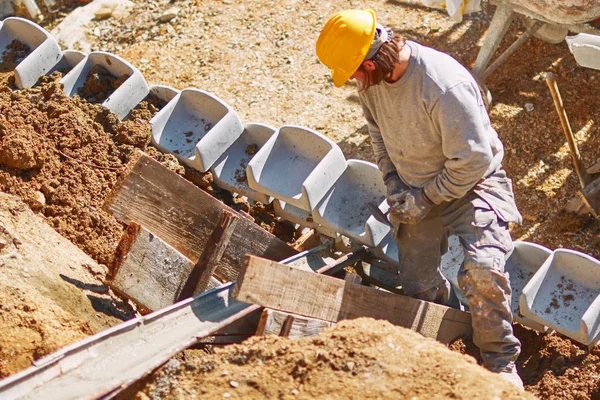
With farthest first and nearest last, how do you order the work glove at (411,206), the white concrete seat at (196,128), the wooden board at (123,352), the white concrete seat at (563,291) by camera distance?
the white concrete seat at (196,128)
the white concrete seat at (563,291)
the work glove at (411,206)
the wooden board at (123,352)

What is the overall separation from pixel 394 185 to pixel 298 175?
979 mm

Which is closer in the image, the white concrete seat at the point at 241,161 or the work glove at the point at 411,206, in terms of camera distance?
the work glove at the point at 411,206

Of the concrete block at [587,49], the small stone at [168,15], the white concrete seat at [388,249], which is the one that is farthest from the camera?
the small stone at [168,15]

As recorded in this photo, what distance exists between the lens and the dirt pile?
3.34 meters

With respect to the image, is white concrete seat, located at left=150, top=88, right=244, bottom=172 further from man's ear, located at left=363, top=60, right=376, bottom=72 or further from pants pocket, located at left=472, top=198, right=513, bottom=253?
pants pocket, located at left=472, top=198, right=513, bottom=253

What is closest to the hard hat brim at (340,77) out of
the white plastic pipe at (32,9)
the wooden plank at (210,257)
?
the wooden plank at (210,257)

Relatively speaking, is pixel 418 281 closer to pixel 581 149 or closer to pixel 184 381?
pixel 184 381

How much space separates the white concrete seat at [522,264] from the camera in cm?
487

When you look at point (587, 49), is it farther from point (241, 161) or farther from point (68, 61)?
point (68, 61)

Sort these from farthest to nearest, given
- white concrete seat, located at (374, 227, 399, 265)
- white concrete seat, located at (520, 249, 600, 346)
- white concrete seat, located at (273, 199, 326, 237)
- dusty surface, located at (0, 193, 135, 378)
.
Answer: white concrete seat, located at (273, 199, 326, 237) → white concrete seat, located at (374, 227, 399, 265) → white concrete seat, located at (520, 249, 600, 346) → dusty surface, located at (0, 193, 135, 378)

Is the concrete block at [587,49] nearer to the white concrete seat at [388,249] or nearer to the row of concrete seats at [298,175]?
the row of concrete seats at [298,175]

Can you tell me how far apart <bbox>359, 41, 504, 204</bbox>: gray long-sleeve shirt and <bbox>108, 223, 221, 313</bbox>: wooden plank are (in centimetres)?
142

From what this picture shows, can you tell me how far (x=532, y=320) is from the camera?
15.4 feet

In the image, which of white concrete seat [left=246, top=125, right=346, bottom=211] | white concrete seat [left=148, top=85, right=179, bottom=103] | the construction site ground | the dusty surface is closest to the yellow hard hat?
white concrete seat [left=246, top=125, right=346, bottom=211]
